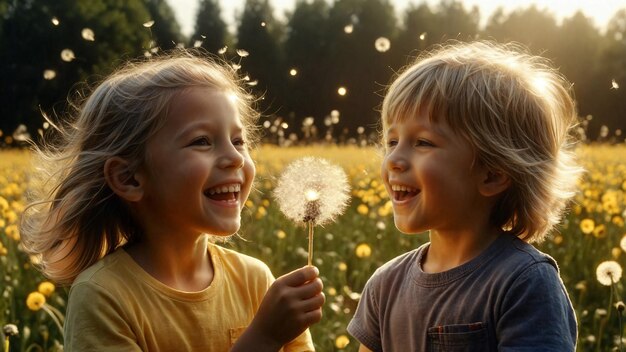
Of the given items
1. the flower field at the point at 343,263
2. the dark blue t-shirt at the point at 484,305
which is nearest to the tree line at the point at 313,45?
the flower field at the point at 343,263

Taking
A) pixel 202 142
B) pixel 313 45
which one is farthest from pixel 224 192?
pixel 313 45

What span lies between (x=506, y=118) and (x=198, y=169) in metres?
0.76

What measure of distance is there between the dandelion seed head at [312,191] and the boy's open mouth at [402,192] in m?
0.12

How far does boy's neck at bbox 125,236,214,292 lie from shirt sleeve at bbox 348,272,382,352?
0.42 m

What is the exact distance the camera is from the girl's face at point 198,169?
2027mm

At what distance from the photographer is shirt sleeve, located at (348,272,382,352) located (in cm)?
224

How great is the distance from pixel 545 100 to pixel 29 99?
1770 cm

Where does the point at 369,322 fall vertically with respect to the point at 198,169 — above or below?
below

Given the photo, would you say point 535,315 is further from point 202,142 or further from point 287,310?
point 202,142

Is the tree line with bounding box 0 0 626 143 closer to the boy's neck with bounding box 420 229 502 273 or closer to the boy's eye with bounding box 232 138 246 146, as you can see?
the boy's eye with bounding box 232 138 246 146

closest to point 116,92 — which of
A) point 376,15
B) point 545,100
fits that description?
point 545,100

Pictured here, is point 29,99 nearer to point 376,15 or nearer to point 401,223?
point 376,15

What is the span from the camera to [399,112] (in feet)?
6.79

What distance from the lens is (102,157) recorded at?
2.17m
